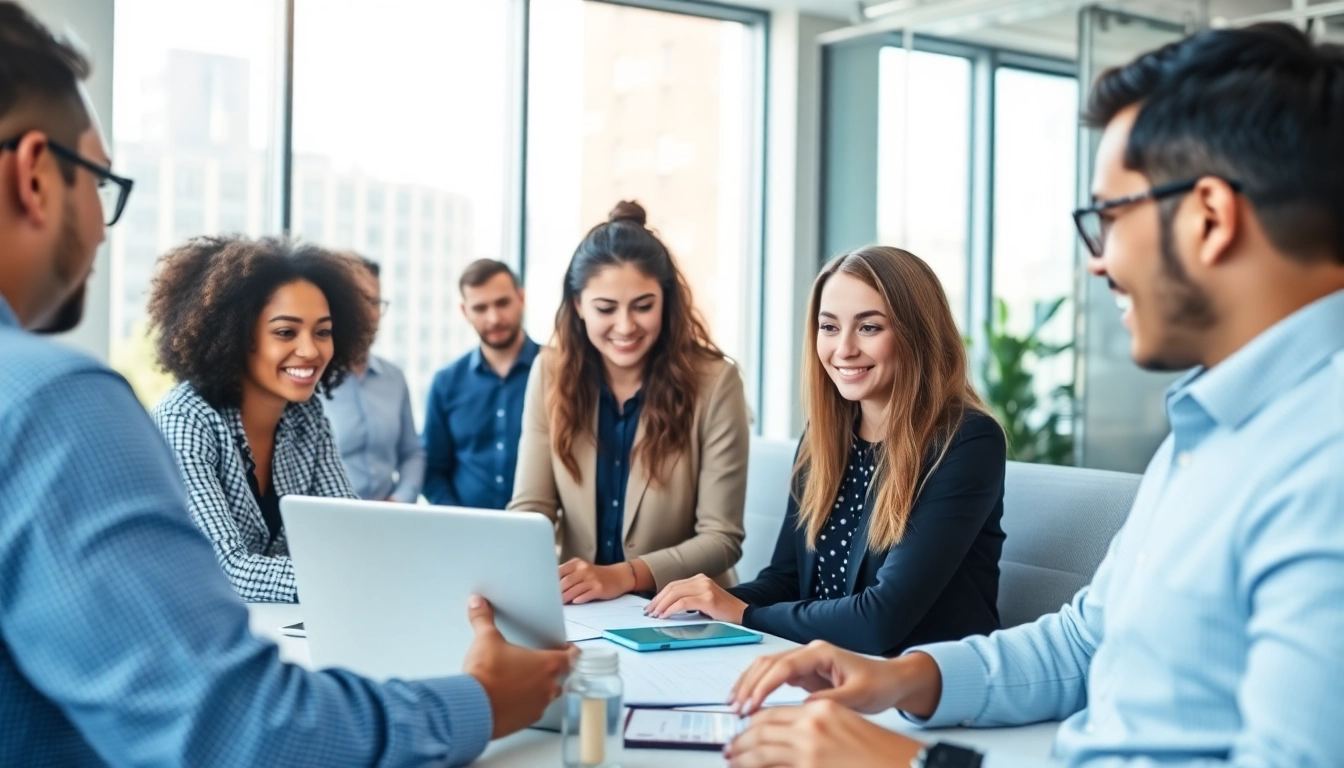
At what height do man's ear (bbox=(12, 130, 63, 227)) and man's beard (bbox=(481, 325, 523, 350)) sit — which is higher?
man's ear (bbox=(12, 130, 63, 227))

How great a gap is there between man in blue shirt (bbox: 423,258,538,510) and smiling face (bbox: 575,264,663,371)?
133 centimetres

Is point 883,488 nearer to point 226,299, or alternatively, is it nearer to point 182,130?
point 226,299

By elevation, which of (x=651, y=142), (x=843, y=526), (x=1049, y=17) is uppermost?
(x=1049, y=17)

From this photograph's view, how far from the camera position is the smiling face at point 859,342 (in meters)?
2.32

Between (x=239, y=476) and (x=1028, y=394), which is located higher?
(x=1028, y=394)

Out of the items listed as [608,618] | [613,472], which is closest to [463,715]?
[608,618]

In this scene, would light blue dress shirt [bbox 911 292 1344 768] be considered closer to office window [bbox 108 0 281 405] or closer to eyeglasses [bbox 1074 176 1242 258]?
eyeglasses [bbox 1074 176 1242 258]

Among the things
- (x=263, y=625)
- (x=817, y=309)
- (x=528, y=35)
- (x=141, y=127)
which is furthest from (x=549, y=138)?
(x=263, y=625)

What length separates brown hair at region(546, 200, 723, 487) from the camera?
2.82m

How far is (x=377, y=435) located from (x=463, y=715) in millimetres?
3090

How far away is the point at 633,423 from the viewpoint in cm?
289

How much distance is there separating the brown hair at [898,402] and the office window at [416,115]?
3.12 meters

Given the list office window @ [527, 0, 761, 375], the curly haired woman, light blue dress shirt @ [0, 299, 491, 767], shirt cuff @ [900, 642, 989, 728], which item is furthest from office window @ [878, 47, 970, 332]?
light blue dress shirt @ [0, 299, 491, 767]

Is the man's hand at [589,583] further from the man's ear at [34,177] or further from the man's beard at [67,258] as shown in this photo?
the man's ear at [34,177]
